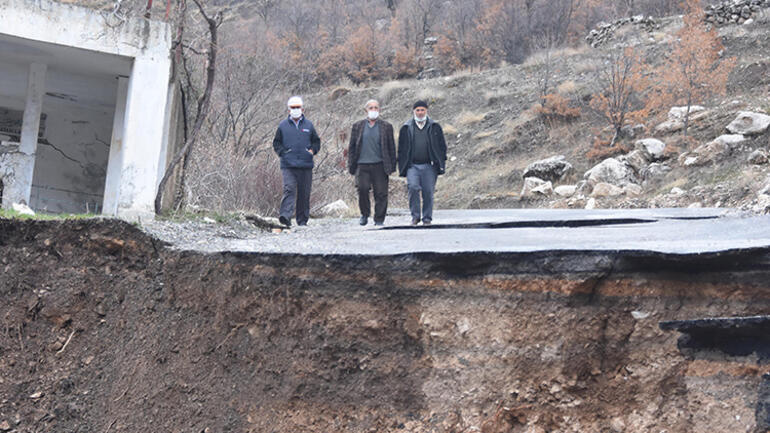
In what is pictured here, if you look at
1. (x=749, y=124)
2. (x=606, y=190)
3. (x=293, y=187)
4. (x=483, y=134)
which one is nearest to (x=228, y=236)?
(x=293, y=187)

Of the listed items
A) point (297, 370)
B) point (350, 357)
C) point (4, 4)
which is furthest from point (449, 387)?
point (4, 4)

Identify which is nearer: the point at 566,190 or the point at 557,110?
the point at 566,190

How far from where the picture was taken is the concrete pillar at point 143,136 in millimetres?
9016

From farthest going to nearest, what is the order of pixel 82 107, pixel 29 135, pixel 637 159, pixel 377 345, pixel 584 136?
pixel 584 136 < pixel 637 159 < pixel 82 107 < pixel 29 135 < pixel 377 345

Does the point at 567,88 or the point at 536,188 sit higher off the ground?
the point at 567,88

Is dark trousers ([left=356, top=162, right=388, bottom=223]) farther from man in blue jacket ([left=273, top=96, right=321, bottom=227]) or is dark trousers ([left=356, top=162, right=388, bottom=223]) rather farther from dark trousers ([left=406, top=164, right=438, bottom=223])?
man in blue jacket ([left=273, top=96, right=321, bottom=227])

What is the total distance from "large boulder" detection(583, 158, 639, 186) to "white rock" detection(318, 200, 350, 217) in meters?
5.71

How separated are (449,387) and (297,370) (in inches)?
40.9

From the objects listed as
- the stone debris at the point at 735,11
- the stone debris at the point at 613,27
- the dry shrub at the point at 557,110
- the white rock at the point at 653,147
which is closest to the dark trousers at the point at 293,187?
the white rock at the point at 653,147

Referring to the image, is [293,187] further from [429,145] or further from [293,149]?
[429,145]

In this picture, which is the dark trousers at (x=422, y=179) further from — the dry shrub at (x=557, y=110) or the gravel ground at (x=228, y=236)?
the dry shrub at (x=557, y=110)

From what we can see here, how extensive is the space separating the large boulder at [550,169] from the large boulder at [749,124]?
3.79 m

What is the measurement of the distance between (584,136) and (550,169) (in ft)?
9.86

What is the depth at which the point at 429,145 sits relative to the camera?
7.98 metres
